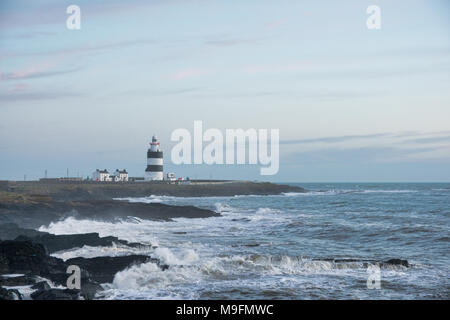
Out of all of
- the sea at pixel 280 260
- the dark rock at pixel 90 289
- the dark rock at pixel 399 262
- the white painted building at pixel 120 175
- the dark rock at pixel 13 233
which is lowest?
the sea at pixel 280 260

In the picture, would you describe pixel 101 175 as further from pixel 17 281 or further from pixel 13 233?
pixel 17 281

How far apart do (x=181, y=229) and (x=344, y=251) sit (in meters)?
10.9

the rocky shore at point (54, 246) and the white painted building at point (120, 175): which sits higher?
the white painted building at point (120, 175)

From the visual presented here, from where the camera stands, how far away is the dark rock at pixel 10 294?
10867 millimetres

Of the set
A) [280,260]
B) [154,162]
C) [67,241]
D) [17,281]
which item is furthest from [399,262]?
[154,162]

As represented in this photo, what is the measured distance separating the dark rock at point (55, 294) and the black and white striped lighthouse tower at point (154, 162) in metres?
62.2

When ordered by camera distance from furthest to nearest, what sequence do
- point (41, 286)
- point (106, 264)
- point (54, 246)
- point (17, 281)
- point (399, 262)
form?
point (54, 246), point (399, 262), point (106, 264), point (17, 281), point (41, 286)

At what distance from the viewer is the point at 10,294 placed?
438 inches

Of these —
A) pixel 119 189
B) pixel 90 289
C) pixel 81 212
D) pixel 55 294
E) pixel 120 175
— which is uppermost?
pixel 120 175

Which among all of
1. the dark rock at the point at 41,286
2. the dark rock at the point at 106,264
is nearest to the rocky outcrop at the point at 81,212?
the dark rock at the point at 106,264

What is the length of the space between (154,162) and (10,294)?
215 feet

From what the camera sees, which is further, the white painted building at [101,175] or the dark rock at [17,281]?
the white painted building at [101,175]

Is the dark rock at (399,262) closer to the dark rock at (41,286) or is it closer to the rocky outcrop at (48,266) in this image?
the rocky outcrop at (48,266)
